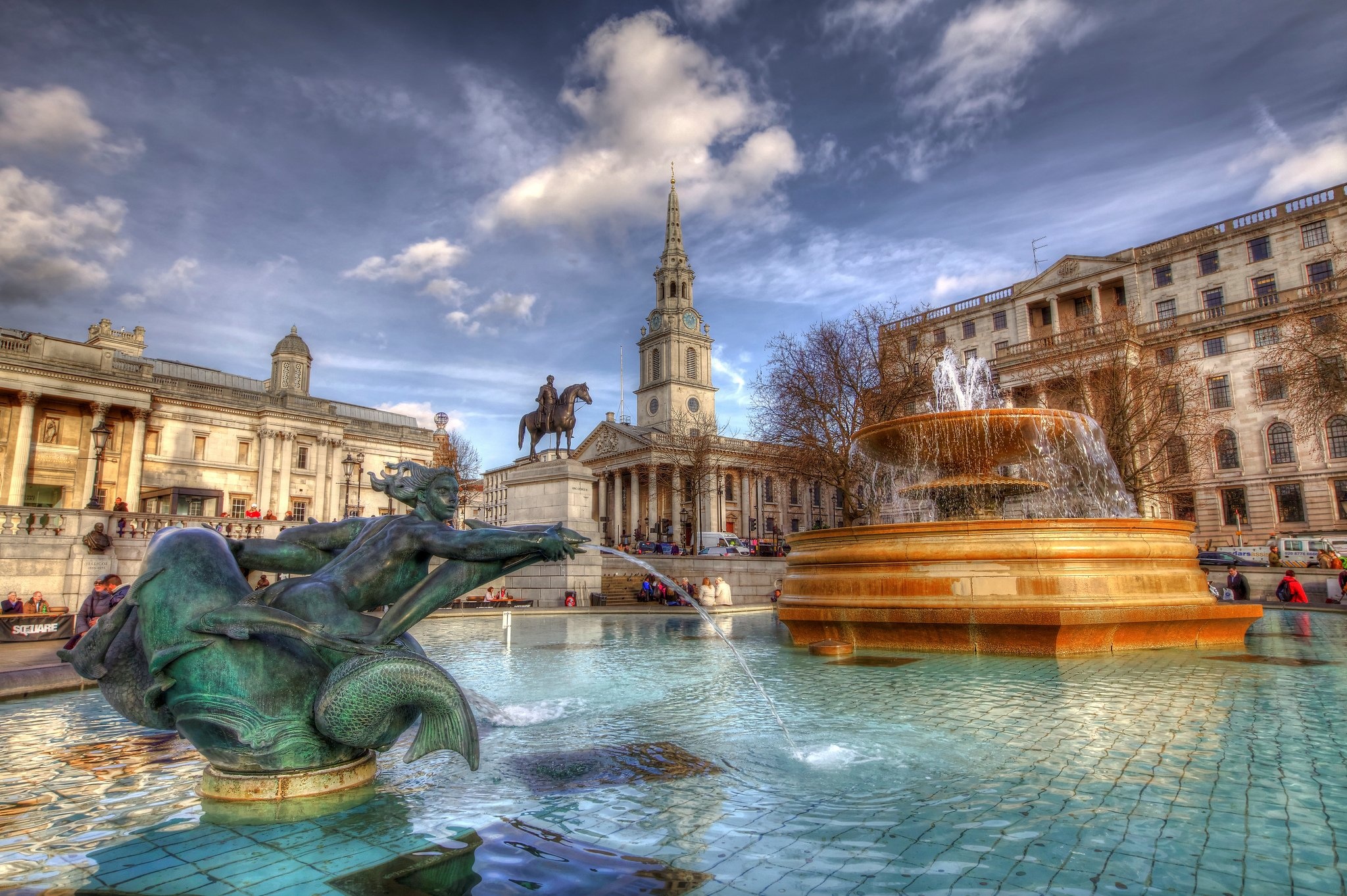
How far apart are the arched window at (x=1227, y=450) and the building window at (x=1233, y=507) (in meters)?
1.48

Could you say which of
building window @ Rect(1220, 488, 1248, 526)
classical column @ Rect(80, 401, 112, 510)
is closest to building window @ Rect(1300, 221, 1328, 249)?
building window @ Rect(1220, 488, 1248, 526)

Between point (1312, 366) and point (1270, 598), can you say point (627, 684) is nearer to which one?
point (1270, 598)

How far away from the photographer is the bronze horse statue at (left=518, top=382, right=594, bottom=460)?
28047 mm

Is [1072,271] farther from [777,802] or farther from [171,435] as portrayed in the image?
[171,435]

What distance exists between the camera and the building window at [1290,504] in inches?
1612

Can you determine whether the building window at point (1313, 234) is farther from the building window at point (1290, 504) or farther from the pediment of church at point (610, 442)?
the pediment of church at point (610, 442)

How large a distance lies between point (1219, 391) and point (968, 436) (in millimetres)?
41960

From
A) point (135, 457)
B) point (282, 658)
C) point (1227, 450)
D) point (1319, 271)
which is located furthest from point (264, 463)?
point (1319, 271)

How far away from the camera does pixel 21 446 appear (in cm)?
4147

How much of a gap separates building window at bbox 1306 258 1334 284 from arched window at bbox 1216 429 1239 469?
9777 millimetres

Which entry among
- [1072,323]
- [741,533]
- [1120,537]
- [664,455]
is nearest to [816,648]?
[1120,537]

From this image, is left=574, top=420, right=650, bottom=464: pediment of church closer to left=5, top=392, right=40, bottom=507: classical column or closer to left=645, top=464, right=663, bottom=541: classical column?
left=645, top=464, right=663, bottom=541: classical column

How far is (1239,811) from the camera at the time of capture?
127 inches

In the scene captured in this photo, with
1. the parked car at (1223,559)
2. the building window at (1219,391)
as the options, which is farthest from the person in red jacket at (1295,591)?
the building window at (1219,391)
